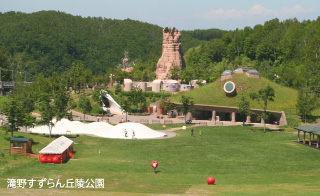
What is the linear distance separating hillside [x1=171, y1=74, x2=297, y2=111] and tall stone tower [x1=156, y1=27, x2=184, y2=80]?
133 ft

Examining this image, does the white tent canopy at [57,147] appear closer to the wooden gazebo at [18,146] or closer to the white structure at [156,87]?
the wooden gazebo at [18,146]

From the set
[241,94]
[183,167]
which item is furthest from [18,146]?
[241,94]

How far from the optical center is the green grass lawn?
1282 inches

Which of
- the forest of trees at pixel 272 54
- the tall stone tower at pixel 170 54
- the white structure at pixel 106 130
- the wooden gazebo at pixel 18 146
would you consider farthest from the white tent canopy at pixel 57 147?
the tall stone tower at pixel 170 54

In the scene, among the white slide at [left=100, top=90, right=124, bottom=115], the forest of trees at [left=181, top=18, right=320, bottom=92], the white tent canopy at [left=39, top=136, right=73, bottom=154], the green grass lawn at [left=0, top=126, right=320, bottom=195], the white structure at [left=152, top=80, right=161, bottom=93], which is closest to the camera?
the green grass lawn at [left=0, top=126, right=320, bottom=195]

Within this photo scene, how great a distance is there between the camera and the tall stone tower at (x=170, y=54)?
141 m

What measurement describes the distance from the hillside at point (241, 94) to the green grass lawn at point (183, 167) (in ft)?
86.2

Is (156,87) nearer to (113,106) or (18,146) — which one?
(113,106)

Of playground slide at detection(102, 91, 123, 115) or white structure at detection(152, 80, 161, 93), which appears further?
white structure at detection(152, 80, 161, 93)

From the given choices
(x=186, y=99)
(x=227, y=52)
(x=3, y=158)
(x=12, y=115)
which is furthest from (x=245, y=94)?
(x=227, y=52)

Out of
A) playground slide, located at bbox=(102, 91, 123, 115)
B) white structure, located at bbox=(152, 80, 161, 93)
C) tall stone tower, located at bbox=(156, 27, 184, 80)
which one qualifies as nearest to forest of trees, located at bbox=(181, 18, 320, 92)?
tall stone tower, located at bbox=(156, 27, 184, 80)

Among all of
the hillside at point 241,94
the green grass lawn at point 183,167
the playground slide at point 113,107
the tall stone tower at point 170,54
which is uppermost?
the tall stone tower at point 170,54

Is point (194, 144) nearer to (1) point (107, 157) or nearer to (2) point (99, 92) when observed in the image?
(1) point (107, 157)

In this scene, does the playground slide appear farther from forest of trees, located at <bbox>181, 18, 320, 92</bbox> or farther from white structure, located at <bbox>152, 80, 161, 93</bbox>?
forest of trees, located at <bbox>181, 18, 320, 92</bbox>
